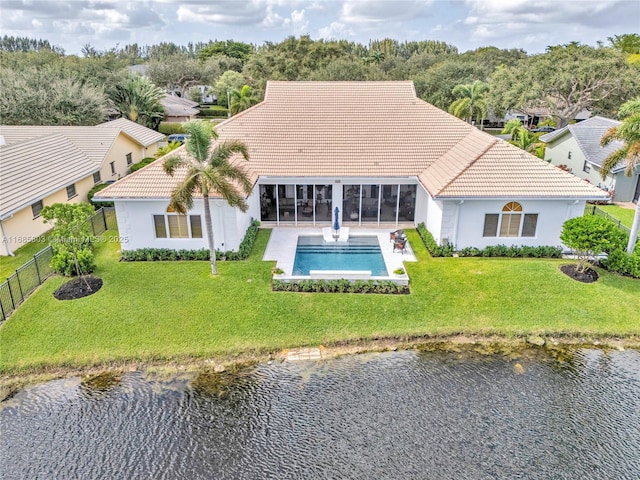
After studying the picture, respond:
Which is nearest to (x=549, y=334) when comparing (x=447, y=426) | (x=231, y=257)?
(x=447, y=426)

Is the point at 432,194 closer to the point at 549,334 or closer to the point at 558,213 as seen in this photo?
the point at 558,213

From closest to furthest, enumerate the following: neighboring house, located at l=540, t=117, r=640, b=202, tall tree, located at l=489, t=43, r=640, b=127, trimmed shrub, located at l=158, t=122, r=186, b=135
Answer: neighboring house, located at l=540, t=117, r=640, b=202
tall tree, located at l=489, t=43, r=640, b=127
trimmed shrub, located at l=158, t=122, r=186, b=135

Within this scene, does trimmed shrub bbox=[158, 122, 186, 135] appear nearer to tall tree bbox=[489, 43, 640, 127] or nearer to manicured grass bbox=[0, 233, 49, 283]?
manicured grass bbox=[0, 233, 49, 283]

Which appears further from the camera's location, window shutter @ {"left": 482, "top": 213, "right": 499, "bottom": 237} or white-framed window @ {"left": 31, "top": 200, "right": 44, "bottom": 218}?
white-framed window @ {"left": 31, "top": 200, "right": 44, "bottom": 218}

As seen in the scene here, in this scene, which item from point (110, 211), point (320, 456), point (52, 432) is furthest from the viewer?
point (110, 211)

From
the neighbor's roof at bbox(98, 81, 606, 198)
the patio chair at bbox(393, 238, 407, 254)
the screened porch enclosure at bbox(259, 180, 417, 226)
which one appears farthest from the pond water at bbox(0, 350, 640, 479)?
the screened porch enclosure at bbox(259, 180, 417, 226)

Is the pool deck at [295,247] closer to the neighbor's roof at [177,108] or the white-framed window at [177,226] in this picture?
the white-framed window at [177,226]
